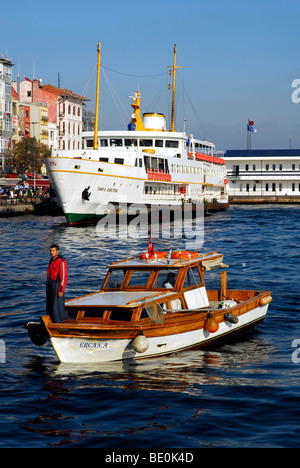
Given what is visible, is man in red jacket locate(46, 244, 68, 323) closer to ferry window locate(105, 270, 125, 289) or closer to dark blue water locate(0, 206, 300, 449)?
dark blue water locate(0, 206, 300, 449)

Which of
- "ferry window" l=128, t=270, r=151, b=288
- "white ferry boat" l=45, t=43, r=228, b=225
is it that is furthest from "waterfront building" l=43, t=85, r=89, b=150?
"ferry window" l=128, t=270, r=151, b=288

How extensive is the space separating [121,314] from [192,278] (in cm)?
270

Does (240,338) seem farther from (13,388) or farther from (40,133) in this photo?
(40,133)

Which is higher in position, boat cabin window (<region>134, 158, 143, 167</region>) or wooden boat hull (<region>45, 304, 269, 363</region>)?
boat cabin window (<region>134, 158, 143, 167</region>)

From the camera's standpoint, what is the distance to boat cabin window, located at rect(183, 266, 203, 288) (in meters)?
15.6

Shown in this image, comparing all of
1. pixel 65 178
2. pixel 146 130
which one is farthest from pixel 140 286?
pixel 146 130

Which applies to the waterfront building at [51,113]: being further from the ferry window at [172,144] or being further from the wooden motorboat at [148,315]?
the wooden motorboat at [148,315]

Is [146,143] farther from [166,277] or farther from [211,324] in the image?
[211,324]

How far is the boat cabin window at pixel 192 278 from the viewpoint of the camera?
15648 mm

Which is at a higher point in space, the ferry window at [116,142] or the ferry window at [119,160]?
the ferry window at [116,142]

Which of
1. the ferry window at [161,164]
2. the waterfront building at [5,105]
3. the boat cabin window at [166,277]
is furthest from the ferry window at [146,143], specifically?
Answer: the boat cabin window at [166,277]

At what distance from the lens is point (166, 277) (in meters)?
15.5

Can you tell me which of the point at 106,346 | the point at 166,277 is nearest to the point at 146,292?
the point at 166,277

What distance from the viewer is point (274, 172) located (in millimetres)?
108625
